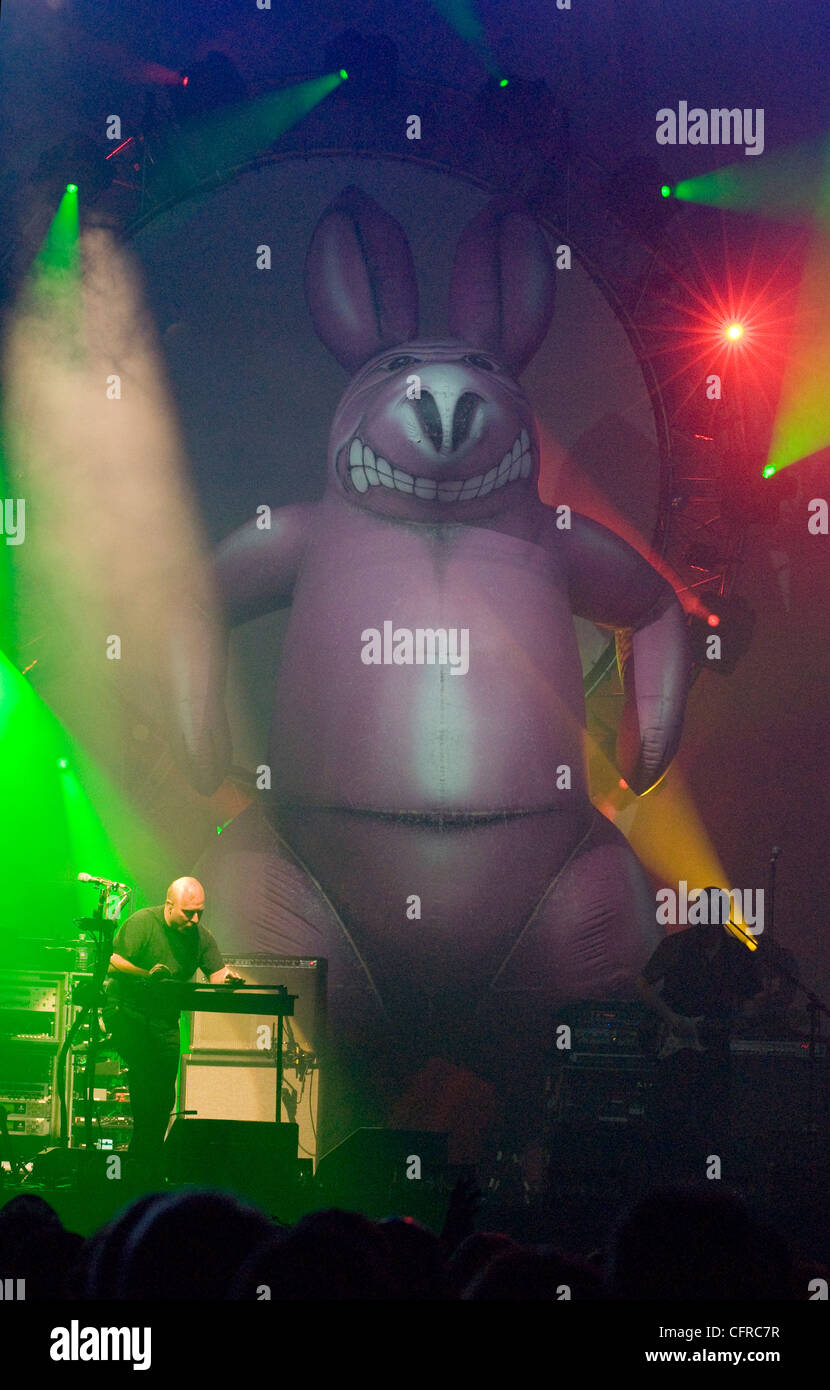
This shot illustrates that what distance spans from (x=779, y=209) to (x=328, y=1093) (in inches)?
197

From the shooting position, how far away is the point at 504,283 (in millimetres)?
6812

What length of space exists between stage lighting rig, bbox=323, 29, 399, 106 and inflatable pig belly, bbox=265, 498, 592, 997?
204 cm

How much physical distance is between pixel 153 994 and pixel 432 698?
222 cm

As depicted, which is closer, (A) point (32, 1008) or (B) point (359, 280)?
(A) point (32, 1008)

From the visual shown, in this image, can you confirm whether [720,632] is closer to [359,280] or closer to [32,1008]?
[359,280]

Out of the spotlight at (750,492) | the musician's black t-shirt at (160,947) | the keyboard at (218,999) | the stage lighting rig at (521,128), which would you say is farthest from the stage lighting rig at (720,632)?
the keyboard at (218,999)

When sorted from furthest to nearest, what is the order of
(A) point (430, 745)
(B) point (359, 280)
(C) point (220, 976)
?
(B) point (359, 280) < (A) point (430, 745) < (C) point (220, 976)

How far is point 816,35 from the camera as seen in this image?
6.91 metres

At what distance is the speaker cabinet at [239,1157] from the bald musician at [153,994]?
0.81 feet

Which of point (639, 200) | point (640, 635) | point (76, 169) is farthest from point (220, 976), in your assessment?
point (639, 200)

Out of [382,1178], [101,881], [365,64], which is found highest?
[365,64]
